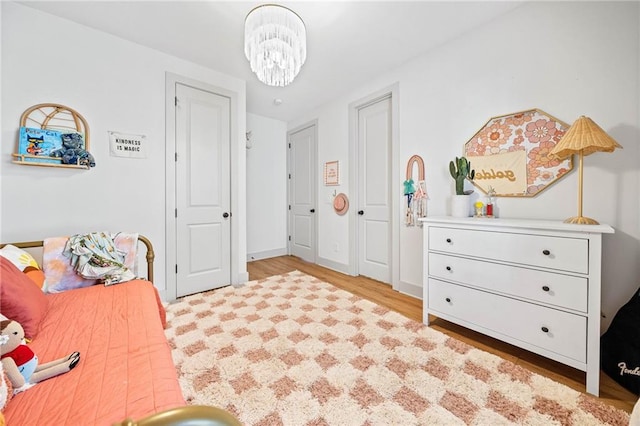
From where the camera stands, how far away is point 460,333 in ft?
6.62

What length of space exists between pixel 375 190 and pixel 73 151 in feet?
10.2

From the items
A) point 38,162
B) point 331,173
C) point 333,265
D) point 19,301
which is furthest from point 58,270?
point 331,173

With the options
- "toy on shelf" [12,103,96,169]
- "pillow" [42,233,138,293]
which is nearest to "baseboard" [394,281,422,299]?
"pillow" [42,233,138,293]

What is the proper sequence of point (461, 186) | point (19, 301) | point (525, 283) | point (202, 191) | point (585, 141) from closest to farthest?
point (19, 301), point (585, 141), point (525, 283), point (461, 186), point (202, 191)

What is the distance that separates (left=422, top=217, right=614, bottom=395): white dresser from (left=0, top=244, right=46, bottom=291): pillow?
284 centimetres

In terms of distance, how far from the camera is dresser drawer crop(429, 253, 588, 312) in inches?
57.4

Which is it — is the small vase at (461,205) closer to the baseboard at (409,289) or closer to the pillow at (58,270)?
→ the baseboard at (409,289)

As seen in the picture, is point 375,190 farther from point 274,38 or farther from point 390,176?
point 274,38

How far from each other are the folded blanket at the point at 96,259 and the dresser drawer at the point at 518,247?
255 centimetres

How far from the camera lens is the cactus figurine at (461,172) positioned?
7.28 ft

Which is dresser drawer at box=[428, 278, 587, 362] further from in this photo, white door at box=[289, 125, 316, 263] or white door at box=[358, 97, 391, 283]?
white door at box=[289, 125, 316, 263]

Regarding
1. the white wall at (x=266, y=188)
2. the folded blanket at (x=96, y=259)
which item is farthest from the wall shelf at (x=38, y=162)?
the white wall at (x=266, y=188)

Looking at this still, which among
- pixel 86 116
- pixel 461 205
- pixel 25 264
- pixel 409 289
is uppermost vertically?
pixel 86 116

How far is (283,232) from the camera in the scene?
4891mm
